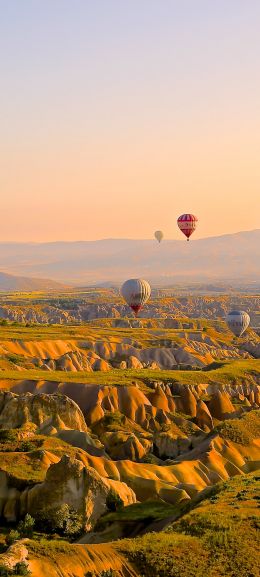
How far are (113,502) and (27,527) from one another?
18.7 ft

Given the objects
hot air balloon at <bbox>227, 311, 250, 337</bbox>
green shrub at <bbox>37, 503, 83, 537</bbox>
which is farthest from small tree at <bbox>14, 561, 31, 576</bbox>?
hot air balloon at <bbox>227, 311, 250, 337</bbox>

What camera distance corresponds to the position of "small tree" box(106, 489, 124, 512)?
154ft

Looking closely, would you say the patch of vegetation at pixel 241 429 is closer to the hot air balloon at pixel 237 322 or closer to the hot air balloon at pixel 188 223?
the hot air balloon at pixel 188 223

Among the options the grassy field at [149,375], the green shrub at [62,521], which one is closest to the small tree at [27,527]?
the green shrub at [62,521]

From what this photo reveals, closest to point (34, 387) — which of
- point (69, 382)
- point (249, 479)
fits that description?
point (69, 382)

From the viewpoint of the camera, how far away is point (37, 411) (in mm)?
72938

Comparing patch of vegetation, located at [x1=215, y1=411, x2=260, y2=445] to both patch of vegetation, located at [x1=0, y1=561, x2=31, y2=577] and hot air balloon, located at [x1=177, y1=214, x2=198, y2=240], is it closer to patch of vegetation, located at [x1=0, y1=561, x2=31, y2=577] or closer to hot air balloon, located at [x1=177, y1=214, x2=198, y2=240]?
patch of vegetation, located at [x1=0, y1=561, x2=31, y2=577]

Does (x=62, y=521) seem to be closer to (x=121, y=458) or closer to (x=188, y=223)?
(x=121, y=458)

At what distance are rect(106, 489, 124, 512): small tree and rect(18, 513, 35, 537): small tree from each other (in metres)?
4.79

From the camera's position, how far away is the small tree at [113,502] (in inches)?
1848

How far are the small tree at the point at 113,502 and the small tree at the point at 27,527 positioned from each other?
479 cm

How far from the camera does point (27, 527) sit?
43969 mm

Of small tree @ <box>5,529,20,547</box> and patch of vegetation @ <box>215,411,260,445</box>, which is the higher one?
small tree @ <box>5,529,20,547</box>

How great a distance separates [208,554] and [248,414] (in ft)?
179
